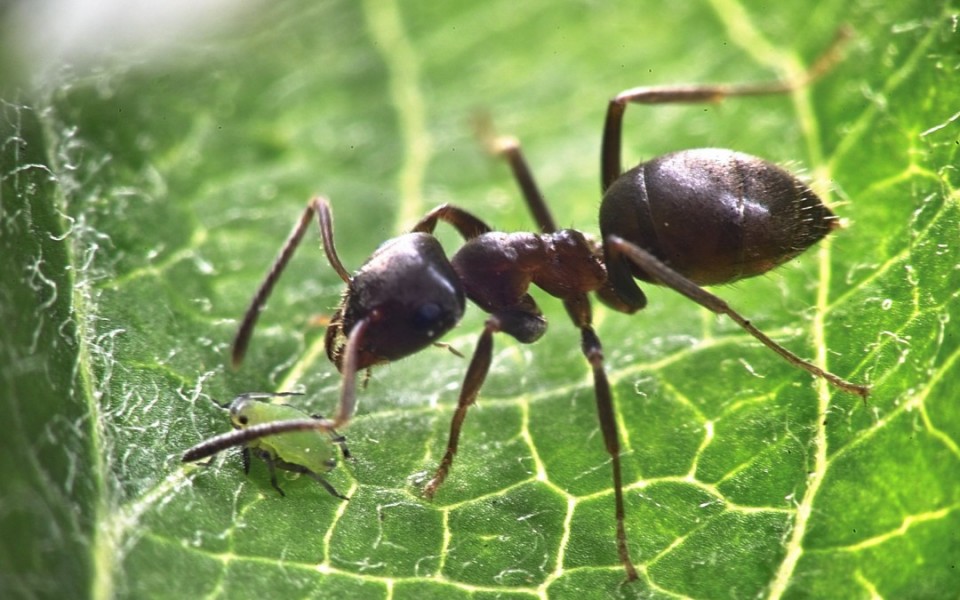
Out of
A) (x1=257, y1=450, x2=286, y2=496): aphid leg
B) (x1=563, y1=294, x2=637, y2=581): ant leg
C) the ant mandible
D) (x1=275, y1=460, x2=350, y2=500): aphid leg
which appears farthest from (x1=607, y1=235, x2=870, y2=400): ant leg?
(x1=257, y1=450, x2=286, y2=496): aphid leg

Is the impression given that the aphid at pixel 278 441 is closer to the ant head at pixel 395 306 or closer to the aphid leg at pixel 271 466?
the aphid leg at pixel 271 466

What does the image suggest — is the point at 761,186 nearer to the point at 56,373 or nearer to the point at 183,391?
the point at 183,391

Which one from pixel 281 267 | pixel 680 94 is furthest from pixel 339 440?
pixel 680 94

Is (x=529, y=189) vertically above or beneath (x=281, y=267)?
beneath

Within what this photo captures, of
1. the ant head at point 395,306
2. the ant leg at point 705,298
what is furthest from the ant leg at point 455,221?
the ant leg at point 705,298

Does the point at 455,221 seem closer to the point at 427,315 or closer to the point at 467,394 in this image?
the point at 427,315

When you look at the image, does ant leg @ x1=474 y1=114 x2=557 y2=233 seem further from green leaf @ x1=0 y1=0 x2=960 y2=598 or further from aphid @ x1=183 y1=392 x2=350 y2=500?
aphid @ x1=183 y1=392 x2=350 y2=500
